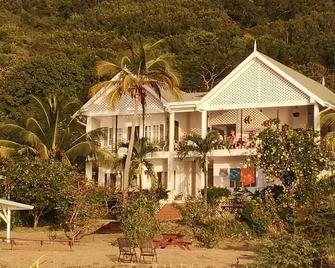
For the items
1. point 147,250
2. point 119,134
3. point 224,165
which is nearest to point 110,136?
point 119,134

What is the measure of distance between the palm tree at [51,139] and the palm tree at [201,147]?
172 inches

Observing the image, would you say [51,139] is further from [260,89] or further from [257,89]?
[260,89]

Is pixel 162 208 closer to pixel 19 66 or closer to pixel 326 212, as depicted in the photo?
pixel 326 212

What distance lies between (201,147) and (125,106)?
22.7 feet

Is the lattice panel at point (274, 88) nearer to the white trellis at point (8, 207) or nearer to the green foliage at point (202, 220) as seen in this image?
the green foliage at point (202, 220)

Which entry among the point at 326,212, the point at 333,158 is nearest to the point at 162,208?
the point at 333,158

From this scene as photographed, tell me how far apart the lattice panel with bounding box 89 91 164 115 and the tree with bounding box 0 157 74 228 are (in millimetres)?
6732

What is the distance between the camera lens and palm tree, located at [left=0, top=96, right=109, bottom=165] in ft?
105

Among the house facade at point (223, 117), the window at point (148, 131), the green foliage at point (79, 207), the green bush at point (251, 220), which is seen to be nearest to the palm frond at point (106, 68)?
the house facade at point (223, 117)

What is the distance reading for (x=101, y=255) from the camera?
20859 millimetres

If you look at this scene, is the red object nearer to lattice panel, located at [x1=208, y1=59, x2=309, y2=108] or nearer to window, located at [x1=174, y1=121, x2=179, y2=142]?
lattice panel, located at [x1=208, y1=59, x2=309, y2=108]

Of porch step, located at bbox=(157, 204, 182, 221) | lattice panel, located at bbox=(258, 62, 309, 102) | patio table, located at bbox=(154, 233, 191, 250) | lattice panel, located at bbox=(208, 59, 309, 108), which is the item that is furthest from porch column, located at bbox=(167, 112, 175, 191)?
patio table, located at bbox=(154, 233, 191, 250)

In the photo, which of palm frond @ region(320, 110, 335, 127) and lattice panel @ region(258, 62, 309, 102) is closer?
palm frond @ region(320, 110, 335, 127)

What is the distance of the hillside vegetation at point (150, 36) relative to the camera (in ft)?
167
